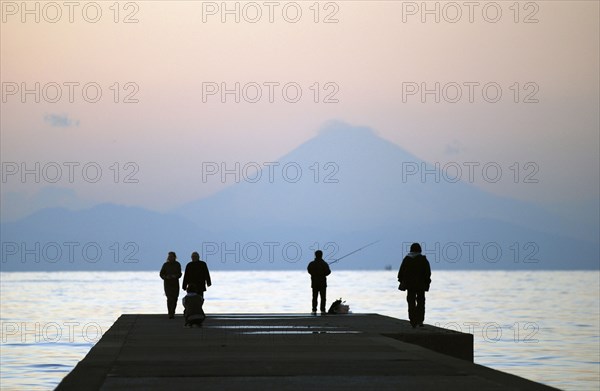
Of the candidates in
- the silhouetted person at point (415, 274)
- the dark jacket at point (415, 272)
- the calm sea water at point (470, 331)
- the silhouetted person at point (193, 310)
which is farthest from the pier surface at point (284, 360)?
the calm sea water at point (470, 331)

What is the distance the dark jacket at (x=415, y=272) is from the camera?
26375 mm

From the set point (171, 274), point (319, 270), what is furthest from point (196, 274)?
point (319, 270)

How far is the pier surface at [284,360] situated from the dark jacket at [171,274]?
2540 mm

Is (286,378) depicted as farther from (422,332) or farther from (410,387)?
(422,332)

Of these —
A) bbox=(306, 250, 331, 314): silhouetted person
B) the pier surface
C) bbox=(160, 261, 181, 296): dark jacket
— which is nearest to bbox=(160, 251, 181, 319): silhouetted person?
bbox=(160, 261, 181, 296): dark jacket

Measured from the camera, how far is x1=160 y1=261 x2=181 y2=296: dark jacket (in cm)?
3184

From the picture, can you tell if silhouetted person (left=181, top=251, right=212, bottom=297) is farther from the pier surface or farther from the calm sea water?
the calm sea water

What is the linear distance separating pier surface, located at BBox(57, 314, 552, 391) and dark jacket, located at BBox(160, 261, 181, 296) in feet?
8.33

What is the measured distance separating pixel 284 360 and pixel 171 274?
13459 millimetres

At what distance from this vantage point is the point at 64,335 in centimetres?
3831

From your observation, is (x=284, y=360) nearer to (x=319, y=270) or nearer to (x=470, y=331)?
(x=319, y=270)

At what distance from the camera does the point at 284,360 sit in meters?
18.8

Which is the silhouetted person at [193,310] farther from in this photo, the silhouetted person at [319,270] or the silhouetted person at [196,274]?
the silhouetted person at [319,270]

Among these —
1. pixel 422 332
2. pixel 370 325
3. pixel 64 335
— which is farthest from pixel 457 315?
pixel 422 332
